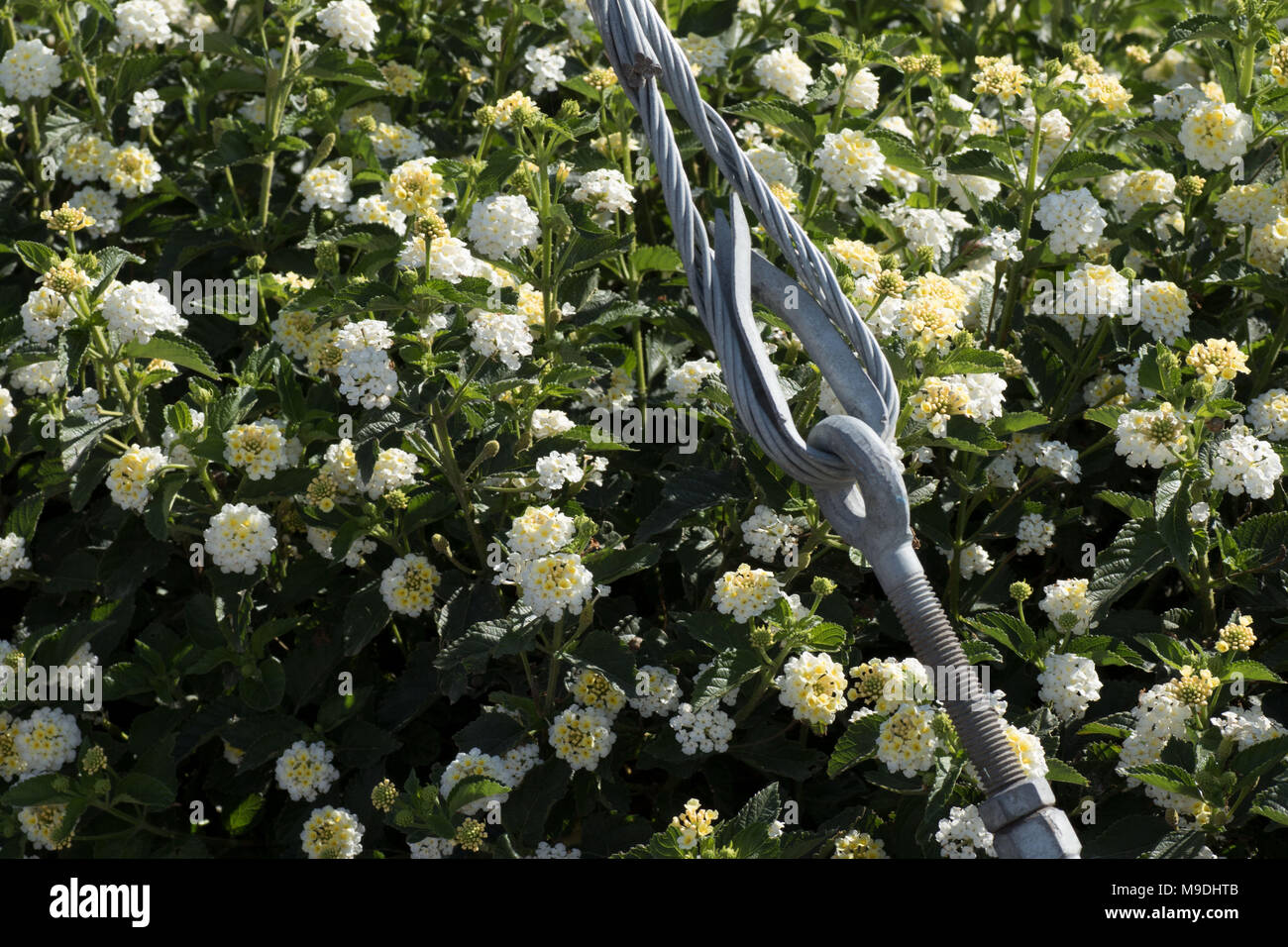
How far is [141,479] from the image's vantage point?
219 centimetres

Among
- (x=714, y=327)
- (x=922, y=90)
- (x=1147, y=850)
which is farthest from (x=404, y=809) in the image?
(x=922, y=90)

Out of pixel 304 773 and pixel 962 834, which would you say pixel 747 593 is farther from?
pixel 304 773

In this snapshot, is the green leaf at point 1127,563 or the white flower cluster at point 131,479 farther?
the white flower cluster at point 131,479

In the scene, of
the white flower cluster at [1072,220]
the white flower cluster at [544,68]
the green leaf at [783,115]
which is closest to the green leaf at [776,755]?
the white flower cluster at [1072,220]

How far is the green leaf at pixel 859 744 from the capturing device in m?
1.92

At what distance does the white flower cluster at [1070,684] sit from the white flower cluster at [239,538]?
1.21 metres

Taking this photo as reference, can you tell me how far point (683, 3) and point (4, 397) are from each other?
1.51 meters

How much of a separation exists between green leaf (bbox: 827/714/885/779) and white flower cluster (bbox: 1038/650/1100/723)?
269 millimetres

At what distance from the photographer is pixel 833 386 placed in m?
1.57

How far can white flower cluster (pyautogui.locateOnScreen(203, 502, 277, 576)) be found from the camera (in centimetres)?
216

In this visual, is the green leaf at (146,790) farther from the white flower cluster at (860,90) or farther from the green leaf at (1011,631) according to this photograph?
the white flower cluster at (860,90)

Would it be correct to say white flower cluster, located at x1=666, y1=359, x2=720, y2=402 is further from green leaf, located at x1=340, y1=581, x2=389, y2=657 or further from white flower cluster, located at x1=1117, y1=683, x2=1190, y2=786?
white flower cluster, located at x1=1117, y1=683, x2=1190, y2=786

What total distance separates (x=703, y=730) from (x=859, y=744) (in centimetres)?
24

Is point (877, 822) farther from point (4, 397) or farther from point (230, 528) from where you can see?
point (4, 397)
